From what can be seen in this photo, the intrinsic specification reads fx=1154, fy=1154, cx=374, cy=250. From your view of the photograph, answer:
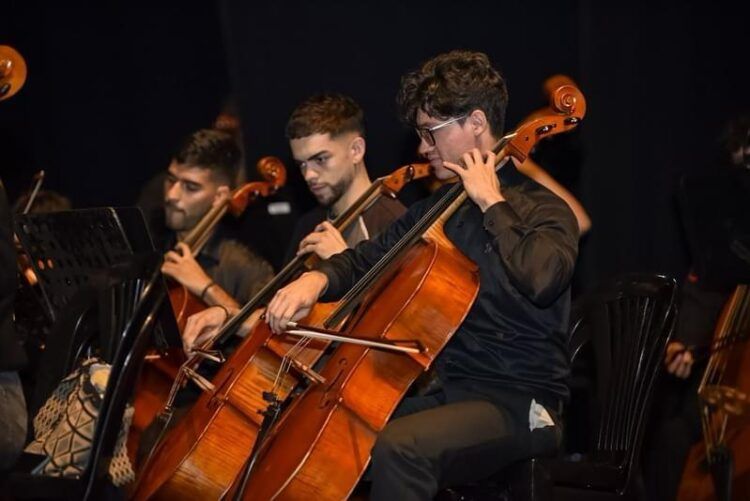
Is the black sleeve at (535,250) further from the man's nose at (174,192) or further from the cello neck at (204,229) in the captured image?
the man's nose at (174,192)

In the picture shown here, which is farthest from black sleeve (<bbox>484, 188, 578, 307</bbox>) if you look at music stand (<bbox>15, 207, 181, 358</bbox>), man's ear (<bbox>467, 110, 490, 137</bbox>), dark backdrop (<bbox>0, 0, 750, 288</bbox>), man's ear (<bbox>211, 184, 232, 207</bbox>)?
dark backdrop (<bbox>0, 0, 750, 288</bbox>)

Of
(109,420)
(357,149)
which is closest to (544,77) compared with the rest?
(357,149)

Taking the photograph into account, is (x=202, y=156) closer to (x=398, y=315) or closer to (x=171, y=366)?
(x=171, y=366)

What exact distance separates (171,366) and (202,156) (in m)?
0.91

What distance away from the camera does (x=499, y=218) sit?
8.08ft

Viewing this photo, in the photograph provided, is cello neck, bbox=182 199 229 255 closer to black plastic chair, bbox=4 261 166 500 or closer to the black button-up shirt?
the black button-up shirt

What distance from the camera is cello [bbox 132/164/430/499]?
2604 mm

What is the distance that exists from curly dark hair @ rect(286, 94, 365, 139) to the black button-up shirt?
0.95 meters

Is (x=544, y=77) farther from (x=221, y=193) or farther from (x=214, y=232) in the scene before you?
(x=214, y=232)

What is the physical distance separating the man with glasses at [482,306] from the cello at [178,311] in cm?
70

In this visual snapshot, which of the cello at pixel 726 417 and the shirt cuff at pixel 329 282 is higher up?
the shirt cuff at pixel 329 282

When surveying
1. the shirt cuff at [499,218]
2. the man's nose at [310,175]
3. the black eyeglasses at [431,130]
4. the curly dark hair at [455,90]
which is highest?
the curly dark hair at [455,90]

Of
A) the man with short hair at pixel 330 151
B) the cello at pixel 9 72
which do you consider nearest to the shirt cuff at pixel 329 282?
the man with short hair at pixel 330 151

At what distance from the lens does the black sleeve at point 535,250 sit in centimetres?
241
